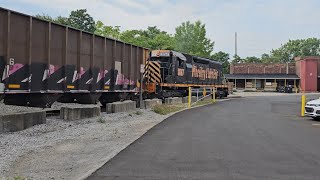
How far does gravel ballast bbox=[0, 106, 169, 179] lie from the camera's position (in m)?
7.41

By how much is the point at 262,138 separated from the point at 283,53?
127116mm

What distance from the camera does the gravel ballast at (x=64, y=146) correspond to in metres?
7.41

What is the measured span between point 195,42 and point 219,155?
6399 cm

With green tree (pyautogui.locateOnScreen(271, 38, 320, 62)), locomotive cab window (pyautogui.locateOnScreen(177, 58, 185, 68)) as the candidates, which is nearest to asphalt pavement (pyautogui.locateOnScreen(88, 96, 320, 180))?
locomotive cab window (pyautogui.locateOnScreen(177, 58, 185, 68))

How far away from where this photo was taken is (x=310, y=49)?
13288 cm

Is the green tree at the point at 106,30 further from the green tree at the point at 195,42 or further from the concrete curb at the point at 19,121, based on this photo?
the concrete curb at the point at 19,121

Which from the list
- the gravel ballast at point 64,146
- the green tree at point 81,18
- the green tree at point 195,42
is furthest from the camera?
the green tree at point 81,18

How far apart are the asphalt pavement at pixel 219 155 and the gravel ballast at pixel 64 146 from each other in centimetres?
46

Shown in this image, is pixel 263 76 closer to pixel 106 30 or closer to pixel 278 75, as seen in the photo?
pixel 278 75

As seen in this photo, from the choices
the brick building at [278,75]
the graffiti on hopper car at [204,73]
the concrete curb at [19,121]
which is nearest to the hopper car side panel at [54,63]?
the concrete curb at [19,121]

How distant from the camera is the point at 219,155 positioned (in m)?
8.79

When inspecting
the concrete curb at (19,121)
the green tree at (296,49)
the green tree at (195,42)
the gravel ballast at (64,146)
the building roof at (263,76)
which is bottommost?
the gravel ballast at (64,146)

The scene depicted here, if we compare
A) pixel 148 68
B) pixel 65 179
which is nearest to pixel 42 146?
pixel 65 179

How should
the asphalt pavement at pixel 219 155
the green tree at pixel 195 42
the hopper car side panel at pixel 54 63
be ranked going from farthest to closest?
1. the green tree at pixel 195 42
2. the hopper car side panel at pixel 54 63
3. the asphalt pavement at pixel 219 155
